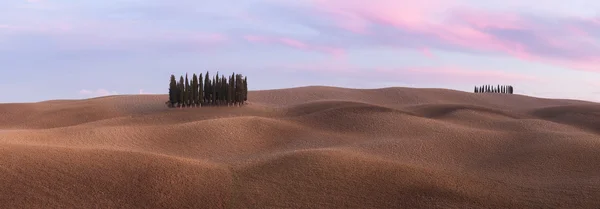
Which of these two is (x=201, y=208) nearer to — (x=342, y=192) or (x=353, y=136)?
(x=342, y=192)

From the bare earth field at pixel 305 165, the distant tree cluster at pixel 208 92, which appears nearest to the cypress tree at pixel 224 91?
the distant tree cluster at pixel 208 92

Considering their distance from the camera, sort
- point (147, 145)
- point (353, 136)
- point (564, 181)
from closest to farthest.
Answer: point (564, 181) < point (147, 145) < point (353, 136)

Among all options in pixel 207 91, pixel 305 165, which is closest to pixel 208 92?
pixel 207 91

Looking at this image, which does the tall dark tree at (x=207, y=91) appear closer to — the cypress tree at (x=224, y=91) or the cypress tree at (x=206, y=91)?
the cypress tree at (x=206, y=91)

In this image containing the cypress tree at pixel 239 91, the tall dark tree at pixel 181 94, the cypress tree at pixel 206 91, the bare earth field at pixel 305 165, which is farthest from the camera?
the cypress tree at pixel 239 91

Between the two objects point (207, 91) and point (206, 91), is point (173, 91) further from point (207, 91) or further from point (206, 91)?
point (207, 91)

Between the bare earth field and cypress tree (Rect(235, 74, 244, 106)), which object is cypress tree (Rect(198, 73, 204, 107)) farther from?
the bare earth field

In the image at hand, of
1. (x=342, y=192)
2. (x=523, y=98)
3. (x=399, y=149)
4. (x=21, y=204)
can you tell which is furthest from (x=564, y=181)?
(x=523, y=98)
